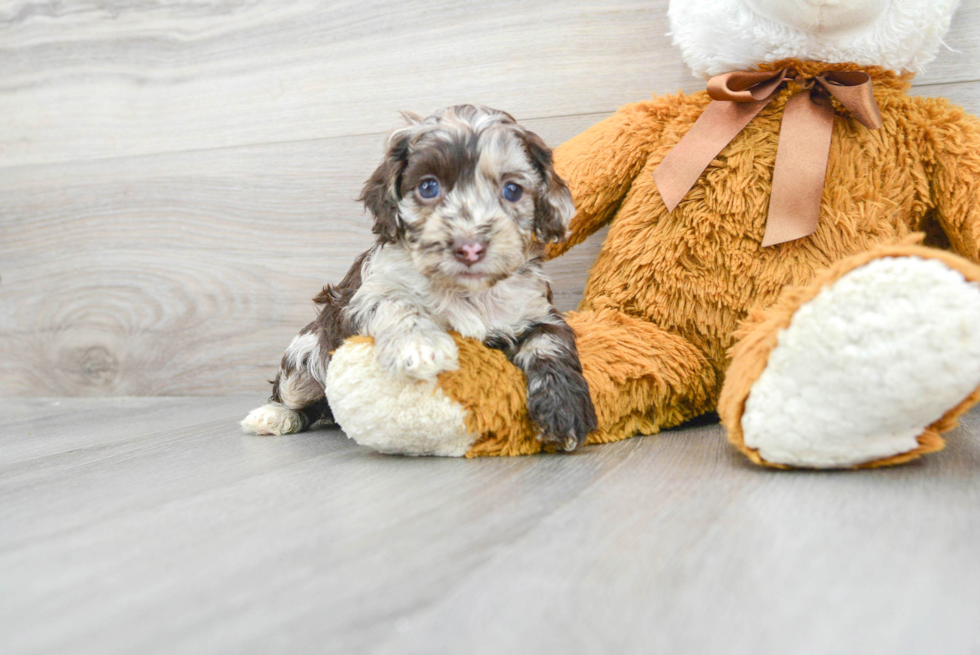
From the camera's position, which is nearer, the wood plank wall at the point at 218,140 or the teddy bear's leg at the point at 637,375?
the teddy bear's leg at the point at 637,375

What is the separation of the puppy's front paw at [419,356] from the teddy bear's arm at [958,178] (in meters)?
1.19

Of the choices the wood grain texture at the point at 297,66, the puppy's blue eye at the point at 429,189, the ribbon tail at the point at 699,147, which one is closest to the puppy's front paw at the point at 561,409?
the puppy's blue eye at the point at 429,189

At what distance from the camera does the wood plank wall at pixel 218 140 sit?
2.40 metres

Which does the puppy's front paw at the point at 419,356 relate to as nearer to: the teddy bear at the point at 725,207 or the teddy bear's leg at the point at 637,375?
the teddy bear at the point at 725,207

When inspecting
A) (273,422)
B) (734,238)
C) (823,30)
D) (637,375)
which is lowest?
(273,422)

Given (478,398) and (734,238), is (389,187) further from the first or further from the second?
(734,238)

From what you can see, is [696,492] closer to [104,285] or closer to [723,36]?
[723,36]

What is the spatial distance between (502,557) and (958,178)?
1432mm

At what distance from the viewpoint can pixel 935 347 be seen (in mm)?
1186

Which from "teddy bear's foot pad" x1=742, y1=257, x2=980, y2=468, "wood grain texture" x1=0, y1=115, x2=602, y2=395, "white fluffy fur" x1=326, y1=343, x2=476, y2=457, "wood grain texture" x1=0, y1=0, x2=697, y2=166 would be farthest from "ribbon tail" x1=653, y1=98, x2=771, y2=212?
"wood grain texture" x1=0, y1=115, x2=602, y2=395

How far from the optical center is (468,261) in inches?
59.1

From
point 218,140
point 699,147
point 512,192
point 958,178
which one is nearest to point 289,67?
point 218,140

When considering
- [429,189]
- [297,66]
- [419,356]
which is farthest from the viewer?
[297,66]

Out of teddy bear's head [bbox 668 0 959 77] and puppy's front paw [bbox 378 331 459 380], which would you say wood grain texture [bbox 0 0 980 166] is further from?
puppy's front paw [bbox 378 331 459 380]
